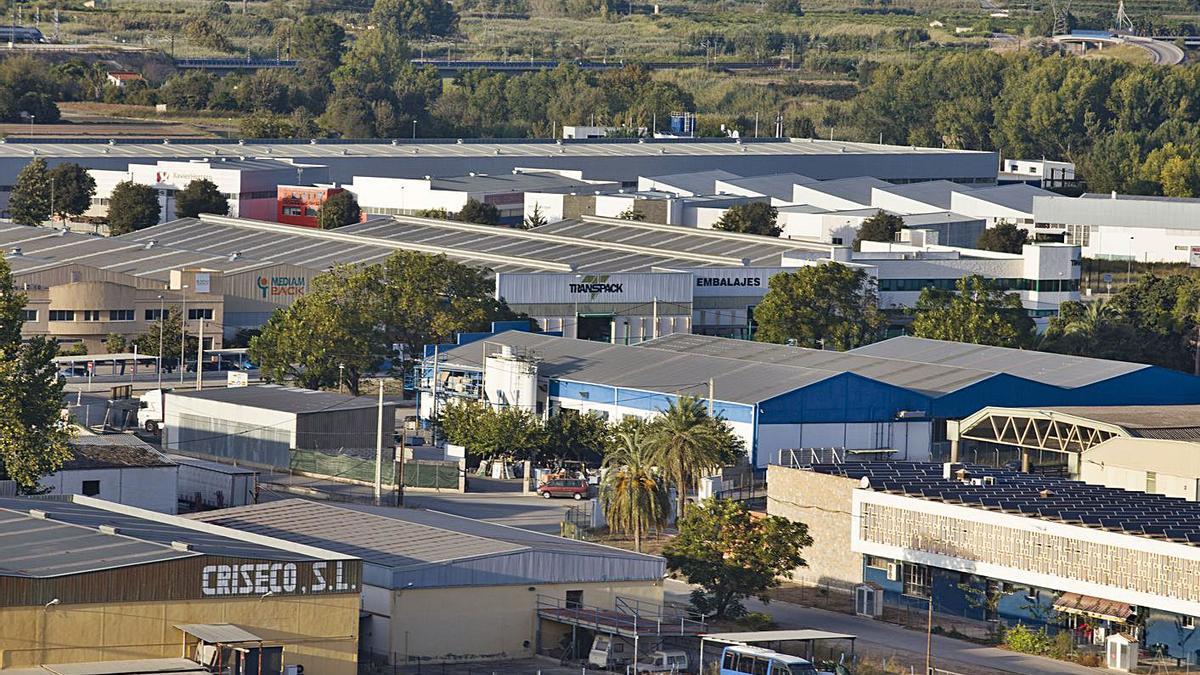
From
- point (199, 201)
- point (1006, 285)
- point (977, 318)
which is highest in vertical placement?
point (199, 201)

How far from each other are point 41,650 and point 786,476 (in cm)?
1461

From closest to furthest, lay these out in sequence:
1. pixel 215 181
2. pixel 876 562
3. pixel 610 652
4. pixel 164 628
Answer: pixel 164 628
pixel 610 652
pixel 876 562
pixel 215 181

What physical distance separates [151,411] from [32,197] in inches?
1328

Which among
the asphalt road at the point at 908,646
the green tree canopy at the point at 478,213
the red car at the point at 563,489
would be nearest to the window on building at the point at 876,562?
the asphalt road at the point at 908,646

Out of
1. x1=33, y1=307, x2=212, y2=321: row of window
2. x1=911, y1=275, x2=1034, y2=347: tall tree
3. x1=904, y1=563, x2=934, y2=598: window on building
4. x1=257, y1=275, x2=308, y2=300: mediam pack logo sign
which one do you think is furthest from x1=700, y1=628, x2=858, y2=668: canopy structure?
x1=257, y1=275, x2=308, y2=300: mediam pack logo sign

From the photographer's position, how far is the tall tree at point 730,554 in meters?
32.5

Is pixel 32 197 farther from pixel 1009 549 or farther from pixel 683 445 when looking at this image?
pixel 1009 549

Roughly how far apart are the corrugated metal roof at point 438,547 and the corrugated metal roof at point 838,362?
1429 centimetres

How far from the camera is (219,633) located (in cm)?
2572

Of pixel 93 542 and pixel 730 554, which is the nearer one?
pixel 93 542

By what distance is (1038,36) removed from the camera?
17412 cm

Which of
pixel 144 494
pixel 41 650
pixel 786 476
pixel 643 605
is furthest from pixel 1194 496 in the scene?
pixel 41 650

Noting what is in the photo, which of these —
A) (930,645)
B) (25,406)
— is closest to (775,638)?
(930,645)

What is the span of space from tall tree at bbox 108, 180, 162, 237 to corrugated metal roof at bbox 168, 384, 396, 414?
3281 cm
